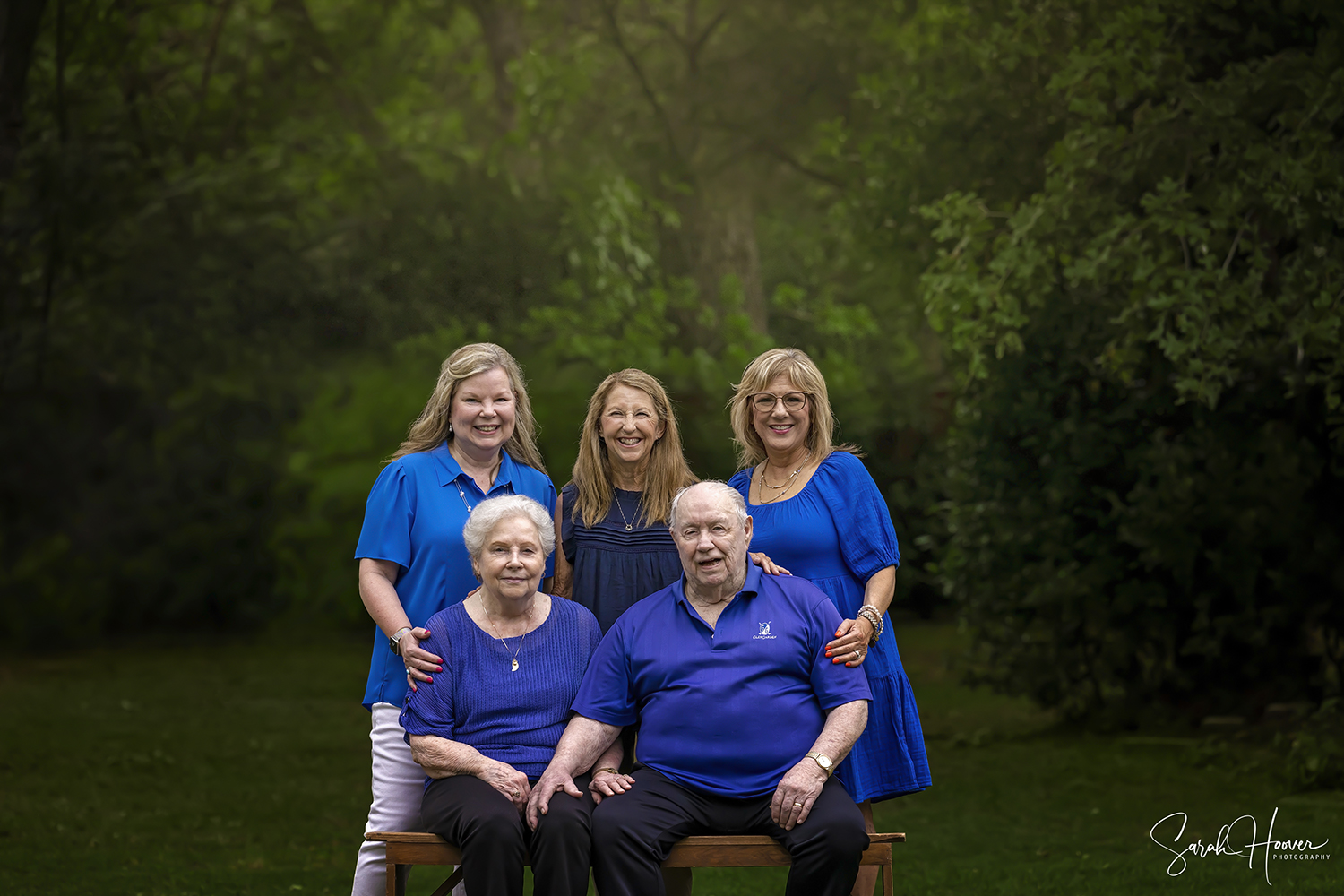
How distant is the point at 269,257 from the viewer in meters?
13.4

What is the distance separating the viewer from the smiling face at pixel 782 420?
386 cm

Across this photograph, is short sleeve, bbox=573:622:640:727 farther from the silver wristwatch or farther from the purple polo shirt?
the silver wristwatch

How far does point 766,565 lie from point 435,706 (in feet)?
3.06

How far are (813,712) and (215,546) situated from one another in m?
9.51

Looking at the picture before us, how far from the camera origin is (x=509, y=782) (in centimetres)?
343

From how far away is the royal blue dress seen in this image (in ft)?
12.4

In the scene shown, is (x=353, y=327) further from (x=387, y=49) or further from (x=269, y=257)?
(x=387, y=49)

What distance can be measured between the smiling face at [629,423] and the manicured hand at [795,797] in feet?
3.19

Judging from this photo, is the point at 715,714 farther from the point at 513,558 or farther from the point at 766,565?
the point at 513,558

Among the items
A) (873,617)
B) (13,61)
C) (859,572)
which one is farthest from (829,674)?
(13,61)

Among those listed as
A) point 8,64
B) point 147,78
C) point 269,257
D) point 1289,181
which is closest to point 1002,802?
point 1289,181

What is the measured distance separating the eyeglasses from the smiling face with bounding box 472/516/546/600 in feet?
2.57

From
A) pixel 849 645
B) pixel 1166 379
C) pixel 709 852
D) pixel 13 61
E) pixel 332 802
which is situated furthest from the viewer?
pixel 13 61

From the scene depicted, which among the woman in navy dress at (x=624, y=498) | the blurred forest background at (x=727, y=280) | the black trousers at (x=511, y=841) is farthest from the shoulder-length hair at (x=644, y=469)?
the blurred forest background at (x=727, y=280)
